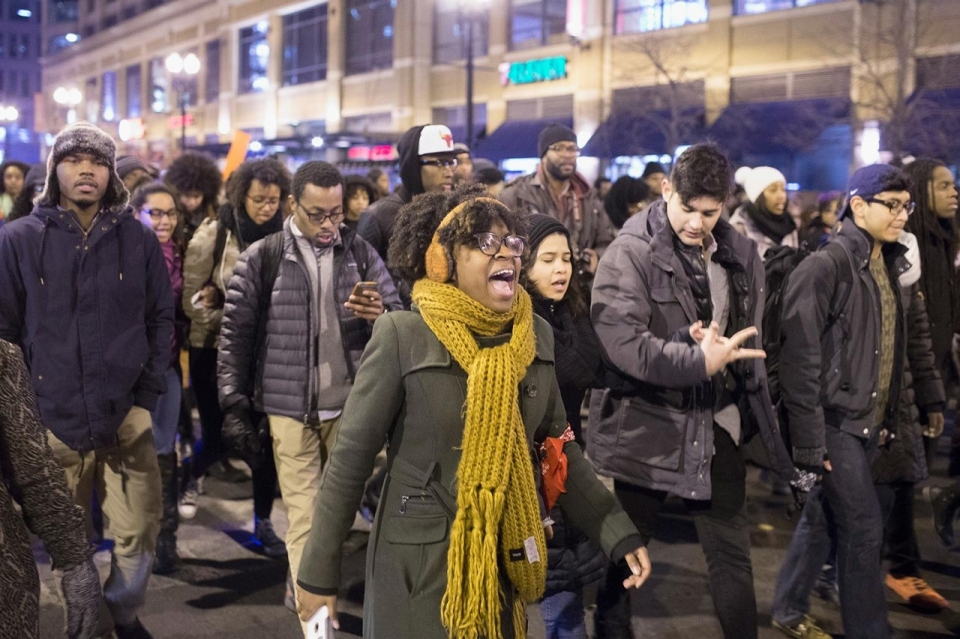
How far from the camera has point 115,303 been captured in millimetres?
4301

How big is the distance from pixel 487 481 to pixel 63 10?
85.4 m

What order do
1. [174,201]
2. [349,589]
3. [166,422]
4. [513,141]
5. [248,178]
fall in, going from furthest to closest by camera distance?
[513,141], [174,201], [248,178], [166,422], [349,589]

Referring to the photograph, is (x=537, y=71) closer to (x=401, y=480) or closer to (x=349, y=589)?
(x=349, y=589)

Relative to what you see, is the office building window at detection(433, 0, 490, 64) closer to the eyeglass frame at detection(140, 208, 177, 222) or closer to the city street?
the eyeglass frame at detection(140, 208, 177, 222)

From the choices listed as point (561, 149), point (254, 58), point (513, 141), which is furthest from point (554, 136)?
point (254, 58)

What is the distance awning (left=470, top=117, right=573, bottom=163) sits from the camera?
29.2m

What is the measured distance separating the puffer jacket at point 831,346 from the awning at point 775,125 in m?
Result: 18.1

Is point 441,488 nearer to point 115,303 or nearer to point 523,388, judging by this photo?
point 523,388

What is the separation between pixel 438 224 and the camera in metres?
3.07

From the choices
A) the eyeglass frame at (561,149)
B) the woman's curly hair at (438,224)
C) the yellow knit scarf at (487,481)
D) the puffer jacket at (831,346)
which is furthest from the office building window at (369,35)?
the yellow knit scarf at (487,481)

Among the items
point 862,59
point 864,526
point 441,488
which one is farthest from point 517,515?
point 862,59

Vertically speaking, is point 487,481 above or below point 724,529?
above

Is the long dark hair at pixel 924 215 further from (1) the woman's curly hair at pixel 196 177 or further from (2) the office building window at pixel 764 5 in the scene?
(2) the office building window at pixel 764 5

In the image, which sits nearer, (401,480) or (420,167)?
(401,480)
